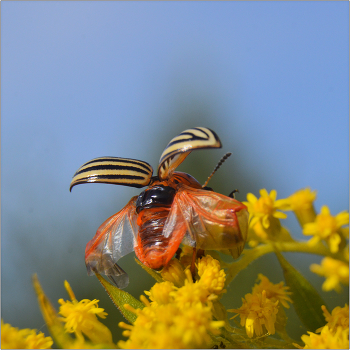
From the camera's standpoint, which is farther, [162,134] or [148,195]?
[162,134]

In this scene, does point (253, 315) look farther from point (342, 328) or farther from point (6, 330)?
point (6, 330)

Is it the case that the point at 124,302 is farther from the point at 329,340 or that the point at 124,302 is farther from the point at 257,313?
the point at 329,340

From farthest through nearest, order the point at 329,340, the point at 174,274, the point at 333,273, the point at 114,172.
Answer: the point at 114,172 → the point at 174,274 → the point at 329,340 → the point at 333,273

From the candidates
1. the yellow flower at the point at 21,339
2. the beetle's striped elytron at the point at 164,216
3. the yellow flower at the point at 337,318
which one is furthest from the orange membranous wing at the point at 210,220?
the yellow flower at the point at 21,339

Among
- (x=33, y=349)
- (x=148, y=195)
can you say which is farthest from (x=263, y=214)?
(x=33, y=349)

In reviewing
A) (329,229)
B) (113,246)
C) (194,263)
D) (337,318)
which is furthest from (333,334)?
(113,246)

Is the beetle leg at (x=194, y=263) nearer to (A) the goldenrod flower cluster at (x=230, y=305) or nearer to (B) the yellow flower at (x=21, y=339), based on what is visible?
(A) the goldenrod flower cluster at (x=230, y=305)
